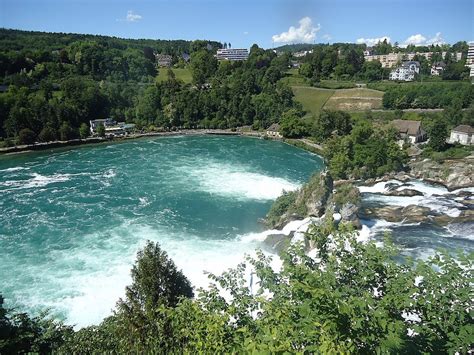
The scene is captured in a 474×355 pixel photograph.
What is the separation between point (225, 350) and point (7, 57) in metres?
72.6

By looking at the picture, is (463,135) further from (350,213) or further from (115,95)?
(115,95)

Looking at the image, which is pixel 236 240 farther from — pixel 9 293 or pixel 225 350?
pixel 225 350

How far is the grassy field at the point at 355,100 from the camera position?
53609 millimetres

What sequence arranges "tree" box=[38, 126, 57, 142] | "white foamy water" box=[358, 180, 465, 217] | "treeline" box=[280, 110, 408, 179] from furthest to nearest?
"tree" box=[38, 126, 57, 142] < "treeline" box=[280, 110, 408, 179] < "white foamy water" box=[358, 180, 465, 217]

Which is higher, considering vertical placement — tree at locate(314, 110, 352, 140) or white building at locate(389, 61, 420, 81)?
white building at locate(389, 61, 420, 81)

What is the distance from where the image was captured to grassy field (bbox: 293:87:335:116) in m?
57.6

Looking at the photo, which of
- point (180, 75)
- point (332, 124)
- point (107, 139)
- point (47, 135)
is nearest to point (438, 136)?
point (332, 124)

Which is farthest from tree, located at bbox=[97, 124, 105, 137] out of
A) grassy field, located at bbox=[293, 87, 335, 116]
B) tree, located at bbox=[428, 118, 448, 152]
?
tree, located at bbox=[428, 118, 448, 152]

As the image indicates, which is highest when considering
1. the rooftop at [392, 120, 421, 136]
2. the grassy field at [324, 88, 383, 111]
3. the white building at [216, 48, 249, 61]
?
the white building at [216, 48, 249, 61]

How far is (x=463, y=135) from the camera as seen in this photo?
35406 mm

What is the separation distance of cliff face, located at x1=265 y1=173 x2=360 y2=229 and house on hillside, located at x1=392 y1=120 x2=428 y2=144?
60.9 ft

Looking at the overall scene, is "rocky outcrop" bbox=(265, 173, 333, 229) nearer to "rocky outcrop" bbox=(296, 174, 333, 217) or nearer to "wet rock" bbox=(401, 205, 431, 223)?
"rocky outcrop" bbox=(296, 174, 333, 217)

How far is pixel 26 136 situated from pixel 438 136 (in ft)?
144

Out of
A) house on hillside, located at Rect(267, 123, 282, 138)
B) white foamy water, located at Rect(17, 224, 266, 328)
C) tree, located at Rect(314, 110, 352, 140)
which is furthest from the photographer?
house on hillside, located at Rect(267, 123, 282, 138)
